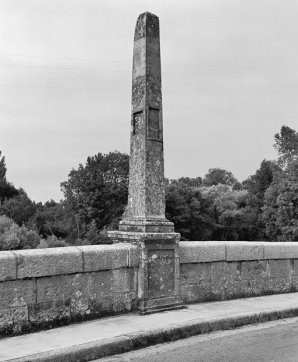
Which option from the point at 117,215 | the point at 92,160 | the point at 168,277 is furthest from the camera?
the point at 92,160

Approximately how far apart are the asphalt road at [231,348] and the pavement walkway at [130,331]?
0.12m

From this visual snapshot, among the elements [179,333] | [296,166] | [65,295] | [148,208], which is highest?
[296,166]

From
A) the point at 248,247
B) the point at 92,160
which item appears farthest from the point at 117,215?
the point at 248,247

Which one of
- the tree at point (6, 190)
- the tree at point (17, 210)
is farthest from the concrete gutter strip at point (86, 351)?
the tree at point (6, 190)

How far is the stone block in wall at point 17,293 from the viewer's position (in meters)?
4.97

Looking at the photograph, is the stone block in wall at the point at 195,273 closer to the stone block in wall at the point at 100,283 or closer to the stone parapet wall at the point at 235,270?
the stone parapet wall at the point at 235,270

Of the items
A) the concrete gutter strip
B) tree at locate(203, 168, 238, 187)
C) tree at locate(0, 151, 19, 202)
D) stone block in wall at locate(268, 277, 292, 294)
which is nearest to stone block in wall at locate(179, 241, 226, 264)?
stone block in wall at locate(268, 277, 292, 294)

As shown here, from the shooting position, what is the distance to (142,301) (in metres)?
6.07

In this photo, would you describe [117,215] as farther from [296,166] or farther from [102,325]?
[102,325]

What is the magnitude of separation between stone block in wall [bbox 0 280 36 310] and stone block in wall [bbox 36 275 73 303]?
0.28 ft

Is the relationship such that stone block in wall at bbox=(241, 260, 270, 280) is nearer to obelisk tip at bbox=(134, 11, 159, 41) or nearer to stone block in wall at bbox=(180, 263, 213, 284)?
stone block in wall at bbox=(180, 263, 213, 284)

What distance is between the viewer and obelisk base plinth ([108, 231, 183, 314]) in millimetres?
6078

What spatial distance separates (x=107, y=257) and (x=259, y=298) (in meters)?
3.11

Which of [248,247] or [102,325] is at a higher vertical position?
[248,247]
